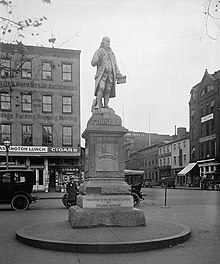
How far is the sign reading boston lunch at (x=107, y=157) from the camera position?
33.3 feet

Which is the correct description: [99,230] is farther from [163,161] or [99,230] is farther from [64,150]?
[163,161]

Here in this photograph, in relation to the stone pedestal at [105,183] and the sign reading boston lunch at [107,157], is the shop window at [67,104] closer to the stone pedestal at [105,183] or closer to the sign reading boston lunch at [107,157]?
the stone pedestal at [105,183]

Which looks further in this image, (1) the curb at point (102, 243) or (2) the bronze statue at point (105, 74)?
(2) the bronze statue at point (105, 74)

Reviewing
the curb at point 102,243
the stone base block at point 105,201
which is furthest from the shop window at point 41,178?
the curb at point 102,243

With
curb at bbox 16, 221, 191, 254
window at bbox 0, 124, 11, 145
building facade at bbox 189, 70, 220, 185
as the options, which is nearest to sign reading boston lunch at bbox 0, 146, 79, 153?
window at bbox 0, 124, 11, 145

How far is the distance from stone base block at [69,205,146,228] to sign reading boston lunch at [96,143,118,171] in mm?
1259

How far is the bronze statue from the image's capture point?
433 inches

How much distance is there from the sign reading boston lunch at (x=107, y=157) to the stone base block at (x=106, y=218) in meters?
1.26

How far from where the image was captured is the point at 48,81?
35062 millimetres

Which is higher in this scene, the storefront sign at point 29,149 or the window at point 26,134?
the window at point 26,134

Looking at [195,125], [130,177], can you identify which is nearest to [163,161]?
[195,125]

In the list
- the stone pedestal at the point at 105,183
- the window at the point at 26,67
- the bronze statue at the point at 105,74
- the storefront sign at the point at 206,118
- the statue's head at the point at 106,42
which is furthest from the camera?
the storefront sign at the point at 206,118

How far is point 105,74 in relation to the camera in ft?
36.2

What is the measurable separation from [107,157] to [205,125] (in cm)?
4951
